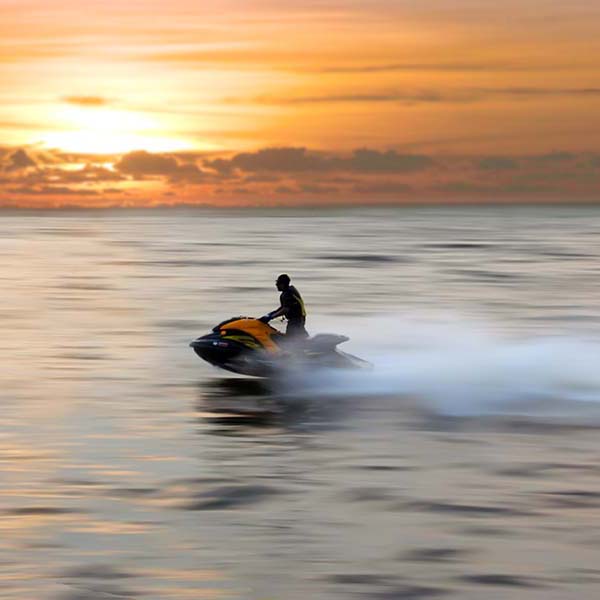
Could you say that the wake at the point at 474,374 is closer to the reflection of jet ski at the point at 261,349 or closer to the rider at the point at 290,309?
the reflection of jet ski at the point at 261,349

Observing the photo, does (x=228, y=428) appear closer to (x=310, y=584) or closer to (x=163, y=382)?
(x=163, y=382)

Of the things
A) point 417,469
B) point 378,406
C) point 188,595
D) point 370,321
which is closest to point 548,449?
point 417,469

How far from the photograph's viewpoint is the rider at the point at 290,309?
23.0 meters

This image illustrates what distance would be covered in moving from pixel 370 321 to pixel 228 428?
23.0 meters

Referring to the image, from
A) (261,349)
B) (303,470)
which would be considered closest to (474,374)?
(261,349)

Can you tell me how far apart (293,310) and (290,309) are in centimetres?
8

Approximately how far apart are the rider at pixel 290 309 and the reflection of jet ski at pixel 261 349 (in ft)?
0.68

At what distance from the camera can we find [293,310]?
915 inches

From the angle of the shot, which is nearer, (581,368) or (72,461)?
(72,461)

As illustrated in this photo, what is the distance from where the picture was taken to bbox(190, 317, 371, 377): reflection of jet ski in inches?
938

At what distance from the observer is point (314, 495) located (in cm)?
1614

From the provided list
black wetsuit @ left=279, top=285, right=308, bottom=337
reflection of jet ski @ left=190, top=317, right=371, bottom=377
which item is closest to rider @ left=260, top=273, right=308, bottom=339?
black wetsuit @ left=279, top=285, right=308, bottom=337

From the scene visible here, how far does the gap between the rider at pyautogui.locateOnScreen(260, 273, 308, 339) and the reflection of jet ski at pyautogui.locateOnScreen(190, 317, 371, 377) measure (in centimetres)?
21

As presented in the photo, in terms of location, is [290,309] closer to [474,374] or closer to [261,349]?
[261,349]
